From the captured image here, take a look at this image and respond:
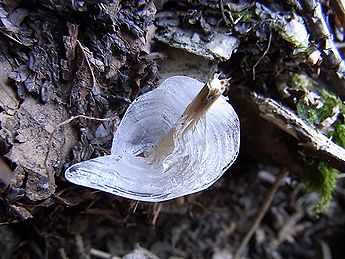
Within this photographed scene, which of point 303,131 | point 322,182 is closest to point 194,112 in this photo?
point 303,131

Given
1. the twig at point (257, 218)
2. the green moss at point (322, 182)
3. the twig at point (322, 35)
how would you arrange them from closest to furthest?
the twig at point (322, 35)
the green moss at point (322, 182)
the twig at point (257, 218)

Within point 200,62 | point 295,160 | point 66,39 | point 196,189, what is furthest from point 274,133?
point 66,39

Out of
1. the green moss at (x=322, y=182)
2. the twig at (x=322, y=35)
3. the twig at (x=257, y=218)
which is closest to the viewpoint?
the twig at (x=322, y=35)

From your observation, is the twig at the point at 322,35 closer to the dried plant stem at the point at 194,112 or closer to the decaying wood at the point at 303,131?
the decaying wood at the point at 303,131

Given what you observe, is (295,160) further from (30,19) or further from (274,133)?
(30,19)

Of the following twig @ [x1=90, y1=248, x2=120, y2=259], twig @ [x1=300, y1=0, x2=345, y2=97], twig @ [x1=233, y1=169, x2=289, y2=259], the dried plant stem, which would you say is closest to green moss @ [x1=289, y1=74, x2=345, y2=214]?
twig @ [x1=300, y1=0, x2=345, y2=97]

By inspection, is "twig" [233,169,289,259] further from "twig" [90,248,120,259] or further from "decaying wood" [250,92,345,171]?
"twig" [90,248,120,259]

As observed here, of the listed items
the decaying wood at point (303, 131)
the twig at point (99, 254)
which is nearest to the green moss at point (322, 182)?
the decaying wood at point (303, 131)
